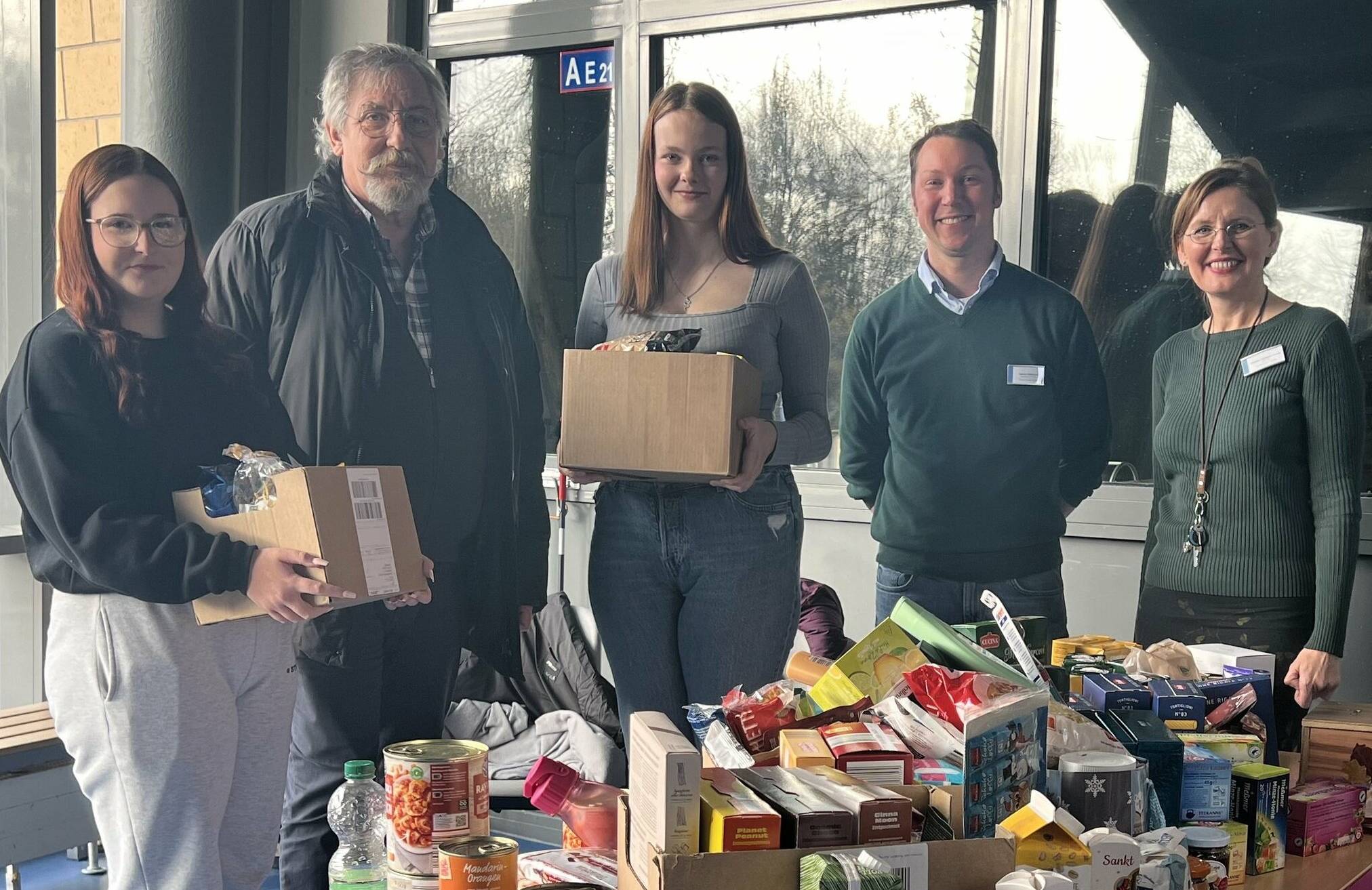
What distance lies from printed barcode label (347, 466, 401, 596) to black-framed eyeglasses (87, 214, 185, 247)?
59 cm

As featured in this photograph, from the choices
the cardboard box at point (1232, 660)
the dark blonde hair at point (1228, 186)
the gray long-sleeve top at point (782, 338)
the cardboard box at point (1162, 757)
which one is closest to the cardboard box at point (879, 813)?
the cardboard box at point (1162, 757)

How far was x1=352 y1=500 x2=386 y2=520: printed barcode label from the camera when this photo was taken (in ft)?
7.57

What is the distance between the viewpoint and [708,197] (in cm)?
251

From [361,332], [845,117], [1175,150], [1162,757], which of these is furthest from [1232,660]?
[845,117]

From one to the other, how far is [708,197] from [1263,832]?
156 centimetres

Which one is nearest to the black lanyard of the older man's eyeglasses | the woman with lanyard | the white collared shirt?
the woman with lanyard

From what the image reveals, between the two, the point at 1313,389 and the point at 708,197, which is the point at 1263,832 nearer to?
the point at 1313,389

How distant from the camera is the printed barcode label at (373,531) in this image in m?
2.31

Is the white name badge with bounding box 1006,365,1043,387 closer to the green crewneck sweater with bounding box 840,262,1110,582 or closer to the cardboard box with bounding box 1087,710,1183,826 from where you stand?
the green crewneck sweater with bounding box 840,262,1110,582

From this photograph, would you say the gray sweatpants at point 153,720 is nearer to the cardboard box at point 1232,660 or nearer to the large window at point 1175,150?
the cardboard box at point 1232,660

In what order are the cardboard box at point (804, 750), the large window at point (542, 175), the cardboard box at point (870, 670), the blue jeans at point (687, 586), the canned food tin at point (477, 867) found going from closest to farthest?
the canned food tin at point (477, 867) < the cardboard box at point (804, 750) < the cardboard box at point (870, 670) < the blue jeans at point (687, 586) < the large window at point (542, 175)

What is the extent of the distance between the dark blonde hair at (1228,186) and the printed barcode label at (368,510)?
75.9 inches

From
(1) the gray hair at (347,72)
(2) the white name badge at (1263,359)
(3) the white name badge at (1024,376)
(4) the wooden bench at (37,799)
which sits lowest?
(4) the wooden bench at (37,799)

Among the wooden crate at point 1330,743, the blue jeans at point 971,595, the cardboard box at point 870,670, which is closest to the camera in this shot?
the cardboard box at point 870,670
